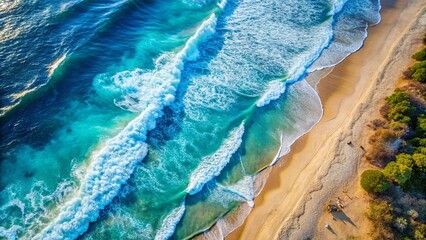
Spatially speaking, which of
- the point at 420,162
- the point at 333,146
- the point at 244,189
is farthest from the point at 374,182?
the point at 244,189

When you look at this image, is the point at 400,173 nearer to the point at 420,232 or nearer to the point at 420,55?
the point at 420,232

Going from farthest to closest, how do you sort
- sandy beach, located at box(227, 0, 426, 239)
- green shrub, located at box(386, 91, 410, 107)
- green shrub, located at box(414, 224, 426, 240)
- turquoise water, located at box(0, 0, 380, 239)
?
green shrub, located at box(386, 91, 410, 107) < turquoise water, located at box(0, 0, 380, 239) < sandy beach, located at box(227, 0, 426, 239) < green shrub, located at box(414, 224, 426, 240)

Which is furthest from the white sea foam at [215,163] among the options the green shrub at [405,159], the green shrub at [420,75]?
the green shrub at [420,75]

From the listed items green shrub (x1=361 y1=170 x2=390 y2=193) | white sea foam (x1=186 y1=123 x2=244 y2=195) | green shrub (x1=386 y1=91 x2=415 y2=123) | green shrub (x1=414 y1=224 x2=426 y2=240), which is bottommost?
green shrub (x1=414 y1=224 x2=426 y2=240)

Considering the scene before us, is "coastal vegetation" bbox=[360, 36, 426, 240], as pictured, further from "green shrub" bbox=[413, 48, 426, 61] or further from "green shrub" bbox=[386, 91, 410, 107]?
"green shrub" bbox=[413, 48, 426, 61]

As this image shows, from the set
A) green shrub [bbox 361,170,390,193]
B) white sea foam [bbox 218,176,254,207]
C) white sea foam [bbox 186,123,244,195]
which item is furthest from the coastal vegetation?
white sea foam [bbox 186,123,244,195]

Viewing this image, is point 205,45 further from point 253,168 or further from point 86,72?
point 253,168

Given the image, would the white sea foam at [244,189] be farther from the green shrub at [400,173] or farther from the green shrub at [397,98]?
the green shrub at [397,98]
